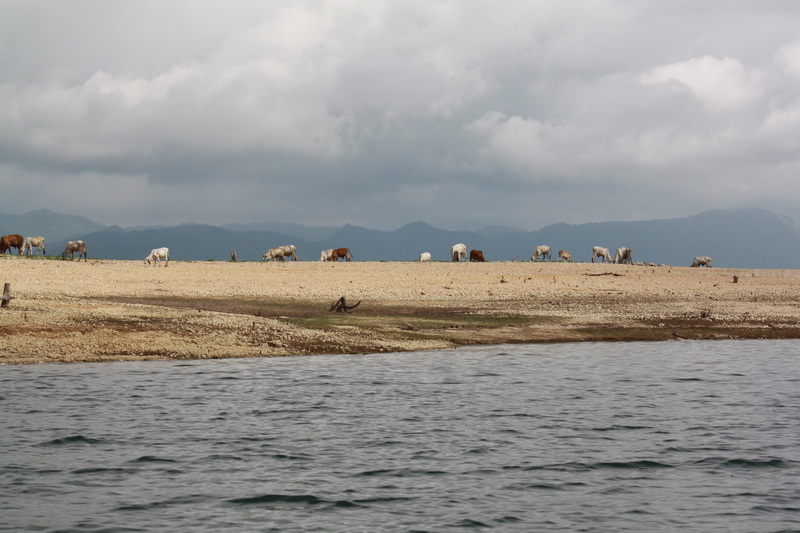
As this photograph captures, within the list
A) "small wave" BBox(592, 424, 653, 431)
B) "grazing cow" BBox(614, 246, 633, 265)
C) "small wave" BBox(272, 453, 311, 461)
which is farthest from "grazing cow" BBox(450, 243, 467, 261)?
"small wave" BBox(272, 453, 311, 461)

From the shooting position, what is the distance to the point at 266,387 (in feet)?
72.1

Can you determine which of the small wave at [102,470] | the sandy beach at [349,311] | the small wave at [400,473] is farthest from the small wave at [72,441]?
the sandy beach at [349,311]

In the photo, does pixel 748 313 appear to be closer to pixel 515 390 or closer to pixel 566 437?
pixel 515 390

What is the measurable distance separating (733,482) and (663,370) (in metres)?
12.0

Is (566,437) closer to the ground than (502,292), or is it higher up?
closer to the ground

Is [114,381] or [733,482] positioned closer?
[733,482]

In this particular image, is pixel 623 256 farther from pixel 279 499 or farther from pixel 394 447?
pixel 279 499

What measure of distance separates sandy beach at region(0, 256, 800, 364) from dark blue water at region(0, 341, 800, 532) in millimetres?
2469

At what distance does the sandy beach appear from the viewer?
27359 millimetres

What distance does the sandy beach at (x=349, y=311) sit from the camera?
2736 cm

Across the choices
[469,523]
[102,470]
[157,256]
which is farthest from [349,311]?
[157,256]

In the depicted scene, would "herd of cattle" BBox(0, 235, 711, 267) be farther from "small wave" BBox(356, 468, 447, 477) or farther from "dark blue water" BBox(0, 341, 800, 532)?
"small wave" BBox(356, 468, 447, 477)

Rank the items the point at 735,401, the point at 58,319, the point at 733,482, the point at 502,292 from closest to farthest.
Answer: the point at 733,482 < the point at 735,401 < the point at 58,319 < the point at 502,292

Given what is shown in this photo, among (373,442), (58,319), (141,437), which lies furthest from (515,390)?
(58,319)
